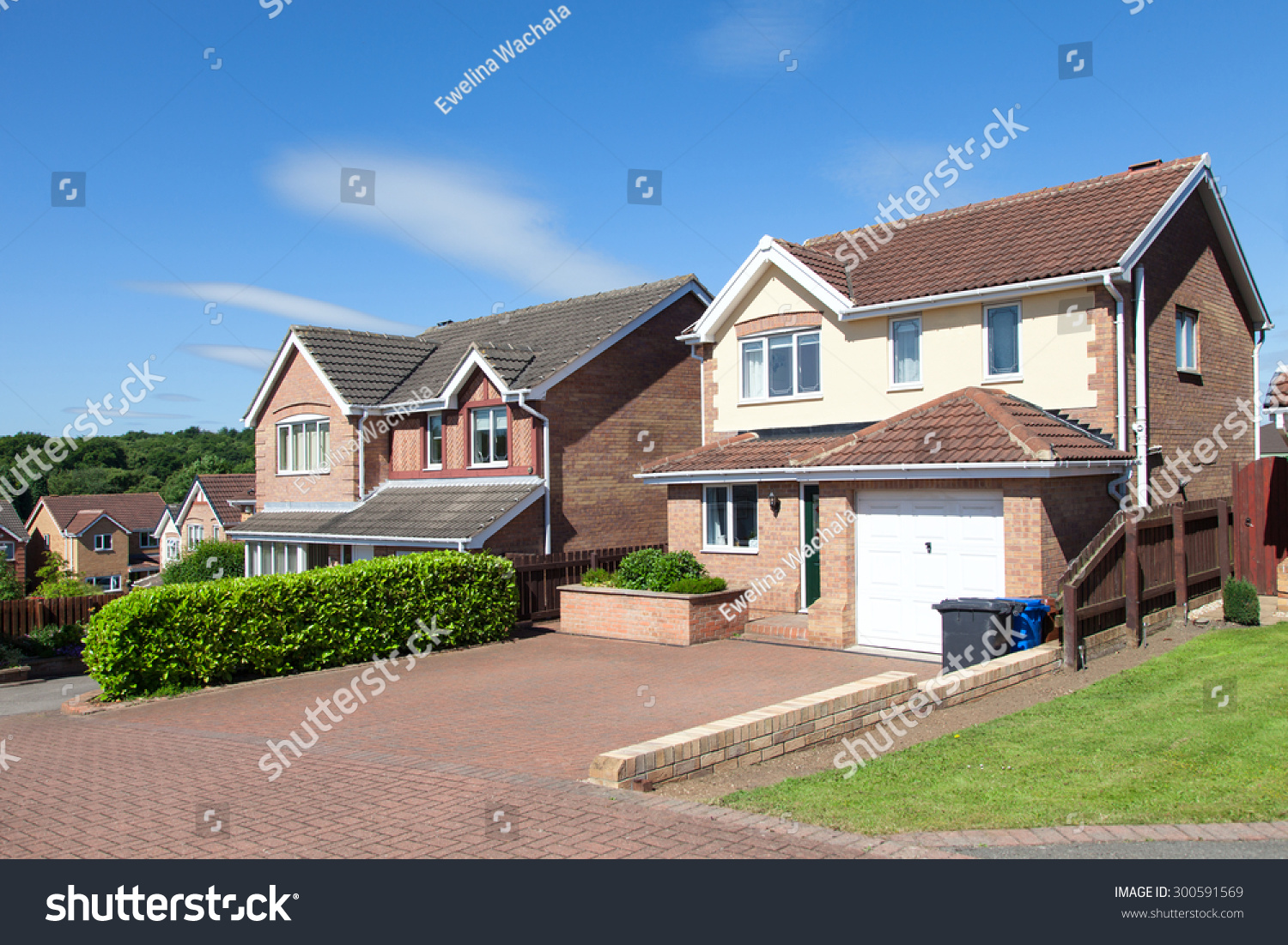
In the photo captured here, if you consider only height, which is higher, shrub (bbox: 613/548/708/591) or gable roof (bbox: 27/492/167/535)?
gable roof (bbox: 27/492/167/535)

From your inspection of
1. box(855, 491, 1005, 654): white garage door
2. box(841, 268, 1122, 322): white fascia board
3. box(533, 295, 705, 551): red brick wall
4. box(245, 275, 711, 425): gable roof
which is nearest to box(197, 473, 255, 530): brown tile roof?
box(245, 275, 711, 425): gable roof

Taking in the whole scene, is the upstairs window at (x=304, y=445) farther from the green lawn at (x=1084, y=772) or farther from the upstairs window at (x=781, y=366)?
the green lawn at (x=1084, y=772)

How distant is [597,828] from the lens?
6953 mm

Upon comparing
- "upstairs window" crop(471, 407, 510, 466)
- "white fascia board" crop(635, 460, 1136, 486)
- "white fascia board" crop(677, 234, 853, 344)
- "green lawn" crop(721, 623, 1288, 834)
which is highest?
"white fascia board" crop(677, 234, 853, 344)

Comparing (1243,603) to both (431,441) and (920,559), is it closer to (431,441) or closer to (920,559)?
(920,559)

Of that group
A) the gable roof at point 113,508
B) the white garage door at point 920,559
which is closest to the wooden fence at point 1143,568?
the white garage door at point 920,559

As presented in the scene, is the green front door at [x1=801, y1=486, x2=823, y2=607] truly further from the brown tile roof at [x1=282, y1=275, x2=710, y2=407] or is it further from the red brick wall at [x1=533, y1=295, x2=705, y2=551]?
the brown tile roof at [x1=282, y1=275, x2=710, y2=407]

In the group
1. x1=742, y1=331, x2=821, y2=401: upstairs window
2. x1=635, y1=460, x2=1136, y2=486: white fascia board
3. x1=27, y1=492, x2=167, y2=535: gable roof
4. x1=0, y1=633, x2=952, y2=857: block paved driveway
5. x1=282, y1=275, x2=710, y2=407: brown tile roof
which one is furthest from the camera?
x1=27, y1=492, x2=167, y2=535: gable roof

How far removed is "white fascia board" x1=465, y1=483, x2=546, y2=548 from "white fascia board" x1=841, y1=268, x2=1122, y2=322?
8499 millimetres

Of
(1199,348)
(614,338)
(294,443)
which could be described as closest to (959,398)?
(1199,348)

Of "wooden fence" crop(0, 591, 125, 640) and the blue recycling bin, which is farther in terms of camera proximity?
"wooden fence" crop(0, 591, 125, 640)

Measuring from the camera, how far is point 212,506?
54.5 m

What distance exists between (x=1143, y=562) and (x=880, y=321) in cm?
672

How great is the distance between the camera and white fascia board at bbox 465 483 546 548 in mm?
22188
